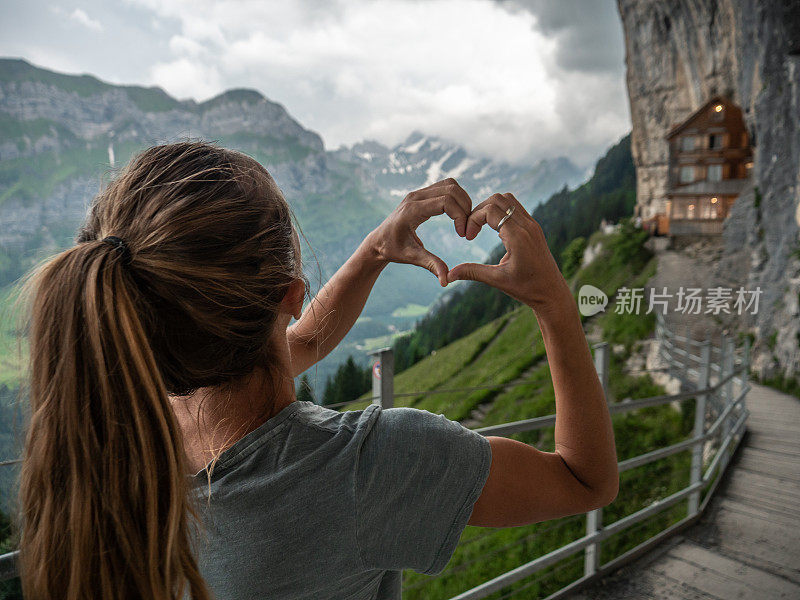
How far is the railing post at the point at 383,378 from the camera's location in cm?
89

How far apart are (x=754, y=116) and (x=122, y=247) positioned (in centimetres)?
886

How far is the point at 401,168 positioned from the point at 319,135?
16.6 m

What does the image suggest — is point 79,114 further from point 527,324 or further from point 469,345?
point 527,324

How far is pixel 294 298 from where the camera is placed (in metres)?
0.39

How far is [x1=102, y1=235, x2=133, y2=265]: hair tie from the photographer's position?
12.3 inches

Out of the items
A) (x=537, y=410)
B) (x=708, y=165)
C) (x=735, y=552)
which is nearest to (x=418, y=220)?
A: (x=735, y=552)

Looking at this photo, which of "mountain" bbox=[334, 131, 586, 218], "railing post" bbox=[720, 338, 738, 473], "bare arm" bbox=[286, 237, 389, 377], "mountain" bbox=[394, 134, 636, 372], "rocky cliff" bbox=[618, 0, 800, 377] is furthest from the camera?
"mountain" bbox=[334, 131, 586, 218]

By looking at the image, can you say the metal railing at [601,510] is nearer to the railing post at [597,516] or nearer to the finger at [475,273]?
the railing post at [597,516]

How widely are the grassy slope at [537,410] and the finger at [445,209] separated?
0.28 m

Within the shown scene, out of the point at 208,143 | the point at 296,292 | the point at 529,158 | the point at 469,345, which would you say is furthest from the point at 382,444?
the point at 529,158

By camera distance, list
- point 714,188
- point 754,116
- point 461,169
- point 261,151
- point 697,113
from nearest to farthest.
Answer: point 261,151, point 754,116, point 714,188, point 697,113, point 461,169

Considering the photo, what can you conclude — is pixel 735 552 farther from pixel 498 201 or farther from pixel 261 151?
pixel 261 151

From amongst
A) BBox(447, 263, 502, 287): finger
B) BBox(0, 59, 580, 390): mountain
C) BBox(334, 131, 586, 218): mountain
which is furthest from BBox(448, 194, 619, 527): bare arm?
BBox(334, 131, 586, 218): mountain

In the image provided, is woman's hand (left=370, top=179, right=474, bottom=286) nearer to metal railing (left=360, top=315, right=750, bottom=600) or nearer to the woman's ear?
the woman's ear
